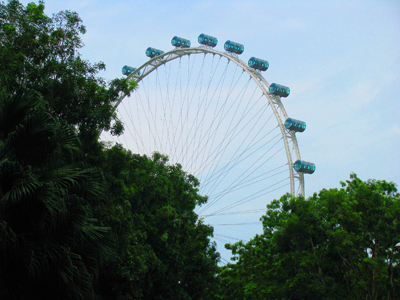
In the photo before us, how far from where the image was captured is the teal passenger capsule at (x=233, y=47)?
39828 millimetres

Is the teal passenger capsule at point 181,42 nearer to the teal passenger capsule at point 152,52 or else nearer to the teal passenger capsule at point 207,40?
the teal passenger capsule at point 207,40

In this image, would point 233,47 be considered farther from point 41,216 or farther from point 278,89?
point 41,216

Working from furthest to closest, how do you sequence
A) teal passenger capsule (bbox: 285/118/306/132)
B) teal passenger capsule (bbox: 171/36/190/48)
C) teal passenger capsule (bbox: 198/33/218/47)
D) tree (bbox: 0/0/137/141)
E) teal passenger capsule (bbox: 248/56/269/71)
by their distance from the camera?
teal passenger capsule (bbox: 171/36/190/48) < teal passenger capsule (bbox: 198/33/218/47) < teal passenger capsule (bbox: 248/56/269/71) < teal passenger capsule (bbox: 285/118/306/132) < tree (bbox: 0/0/137/141)

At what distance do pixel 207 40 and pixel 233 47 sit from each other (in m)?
2.91

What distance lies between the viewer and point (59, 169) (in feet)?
43.5

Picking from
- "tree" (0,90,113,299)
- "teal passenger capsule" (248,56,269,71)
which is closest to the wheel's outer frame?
"teal passenger capsule" (248,56,269,71)

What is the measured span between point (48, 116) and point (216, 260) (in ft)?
74.8

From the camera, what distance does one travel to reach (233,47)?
4006 cm

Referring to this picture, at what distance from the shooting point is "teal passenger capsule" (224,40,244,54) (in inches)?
1568

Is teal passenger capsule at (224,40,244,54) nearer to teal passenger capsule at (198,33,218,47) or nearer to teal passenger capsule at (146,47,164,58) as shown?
teal passenger capsule at (198,33,218,47)

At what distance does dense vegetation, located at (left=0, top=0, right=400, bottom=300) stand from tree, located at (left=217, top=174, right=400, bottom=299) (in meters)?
0.07

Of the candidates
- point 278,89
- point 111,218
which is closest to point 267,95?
point 278,89

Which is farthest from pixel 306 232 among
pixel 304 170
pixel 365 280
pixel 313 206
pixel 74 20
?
pixel 74 20

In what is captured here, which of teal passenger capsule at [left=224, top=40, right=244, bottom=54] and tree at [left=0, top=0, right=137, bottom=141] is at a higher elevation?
teal passenger capsule at [left=224, top=40, right=244, bottom=54]
